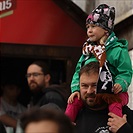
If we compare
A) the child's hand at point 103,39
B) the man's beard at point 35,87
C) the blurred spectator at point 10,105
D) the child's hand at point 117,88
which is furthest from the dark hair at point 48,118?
the blurred spectator at point 10,105

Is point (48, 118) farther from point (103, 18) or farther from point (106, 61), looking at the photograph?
point (103, 18)

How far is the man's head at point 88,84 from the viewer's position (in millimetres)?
3965

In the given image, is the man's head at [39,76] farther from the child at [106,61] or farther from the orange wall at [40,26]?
the child at [106,61]

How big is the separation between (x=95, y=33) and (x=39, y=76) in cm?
232

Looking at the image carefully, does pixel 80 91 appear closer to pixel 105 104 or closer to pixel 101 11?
pixel 105 104

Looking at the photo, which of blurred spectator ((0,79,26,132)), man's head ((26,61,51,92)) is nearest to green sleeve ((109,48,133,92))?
man's head ((26,61,51,92))

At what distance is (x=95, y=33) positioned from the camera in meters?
4.31

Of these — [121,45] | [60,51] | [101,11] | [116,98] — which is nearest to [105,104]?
[116,98]

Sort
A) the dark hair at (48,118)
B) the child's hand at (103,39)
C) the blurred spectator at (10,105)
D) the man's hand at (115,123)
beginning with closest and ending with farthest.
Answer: the dark hair at (48,118), the man's hand at (115,123), the child's hand at (103,39), the blurred spectator at (10,105)

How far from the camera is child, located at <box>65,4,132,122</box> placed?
13.2 ft

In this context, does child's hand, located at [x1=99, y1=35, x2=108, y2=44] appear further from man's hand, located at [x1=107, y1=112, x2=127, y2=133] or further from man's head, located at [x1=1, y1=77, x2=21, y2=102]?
man's head, located at [x1=1, y1=77, x2=21, y2=102]

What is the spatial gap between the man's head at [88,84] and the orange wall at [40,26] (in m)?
3.91

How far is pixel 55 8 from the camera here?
8039mm

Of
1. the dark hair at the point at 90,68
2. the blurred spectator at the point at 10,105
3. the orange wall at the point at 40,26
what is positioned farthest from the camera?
the orange wall at the point at 40,26
